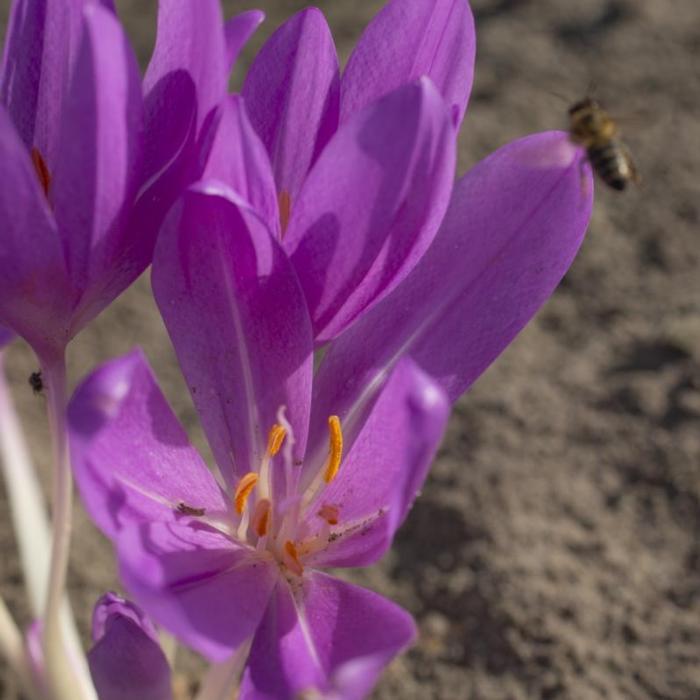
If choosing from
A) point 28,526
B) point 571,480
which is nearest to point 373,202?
point 28,526

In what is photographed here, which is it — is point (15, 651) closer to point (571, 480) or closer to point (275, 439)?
point (275, 439)

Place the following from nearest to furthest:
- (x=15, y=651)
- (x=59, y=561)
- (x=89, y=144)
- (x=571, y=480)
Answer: (x=89, y=144), (x=59, y=561), (x=15, y=651), (x=571, y=480)

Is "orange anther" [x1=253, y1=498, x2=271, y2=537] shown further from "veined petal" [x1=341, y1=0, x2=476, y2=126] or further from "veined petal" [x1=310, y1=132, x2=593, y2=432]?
"veined petal" [x1=341, y1=0, x2=476, y2=126]

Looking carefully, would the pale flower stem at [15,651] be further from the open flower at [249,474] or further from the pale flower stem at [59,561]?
the open flower at [249,474]

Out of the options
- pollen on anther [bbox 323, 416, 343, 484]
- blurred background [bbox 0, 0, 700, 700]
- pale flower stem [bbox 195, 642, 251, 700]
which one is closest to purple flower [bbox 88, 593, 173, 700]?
pale flower stem [bbox 195, 642, 251, 700]

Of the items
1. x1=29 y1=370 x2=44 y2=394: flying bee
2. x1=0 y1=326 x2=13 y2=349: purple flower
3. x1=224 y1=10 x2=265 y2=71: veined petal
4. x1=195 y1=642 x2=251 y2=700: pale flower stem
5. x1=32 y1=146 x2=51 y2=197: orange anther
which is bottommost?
x1=195 y1=642 x2=251 y2=700: pale flower stem

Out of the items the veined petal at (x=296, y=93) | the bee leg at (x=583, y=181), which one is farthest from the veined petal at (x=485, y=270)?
the veined petal at (x=296, y=93)
